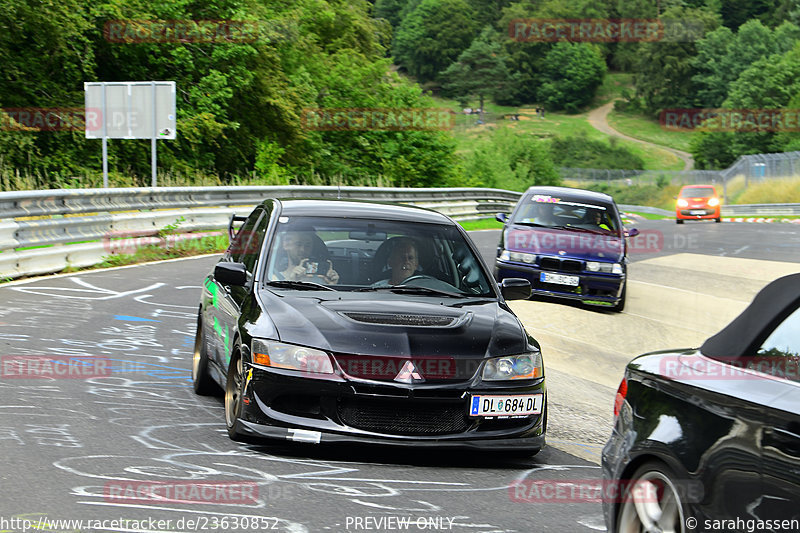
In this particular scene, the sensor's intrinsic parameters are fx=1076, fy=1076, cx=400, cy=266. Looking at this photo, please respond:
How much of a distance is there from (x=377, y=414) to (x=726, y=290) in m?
14.0

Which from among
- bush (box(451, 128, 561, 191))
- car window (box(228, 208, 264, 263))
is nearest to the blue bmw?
car window (box(228, 208, 264, 263))

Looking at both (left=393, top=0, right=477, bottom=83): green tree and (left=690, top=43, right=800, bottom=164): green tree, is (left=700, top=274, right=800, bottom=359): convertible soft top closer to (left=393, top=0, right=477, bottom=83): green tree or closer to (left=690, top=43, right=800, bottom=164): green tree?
(left=690, top=43, right=800, bottom=164): green tree

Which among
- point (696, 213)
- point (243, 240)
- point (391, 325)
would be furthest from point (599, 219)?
point (696, 213)

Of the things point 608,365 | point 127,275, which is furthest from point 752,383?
point 127,275

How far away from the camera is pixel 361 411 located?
5.90 meters

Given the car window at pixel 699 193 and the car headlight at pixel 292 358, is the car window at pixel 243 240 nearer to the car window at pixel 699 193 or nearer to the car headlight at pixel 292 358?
the car headlight at pixel 292 358

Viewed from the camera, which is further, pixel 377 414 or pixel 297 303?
pixel 297 303

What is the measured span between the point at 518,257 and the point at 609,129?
148 meters

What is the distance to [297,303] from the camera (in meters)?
6.47

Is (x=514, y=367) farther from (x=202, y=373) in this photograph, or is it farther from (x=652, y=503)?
(x=202, y=373)

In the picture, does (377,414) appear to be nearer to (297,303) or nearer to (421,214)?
(297,303)

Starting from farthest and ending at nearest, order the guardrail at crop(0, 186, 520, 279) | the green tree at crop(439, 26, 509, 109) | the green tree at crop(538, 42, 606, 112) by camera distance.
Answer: the green tree at crop(538, 42, 606, 112)
the green tree at crop(439, 26, 509, 109)
the guardrail at crop(0, 186, 520, 279)

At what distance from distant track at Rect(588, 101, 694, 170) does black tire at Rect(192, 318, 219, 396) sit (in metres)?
125

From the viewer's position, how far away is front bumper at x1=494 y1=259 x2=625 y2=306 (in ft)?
50.1
